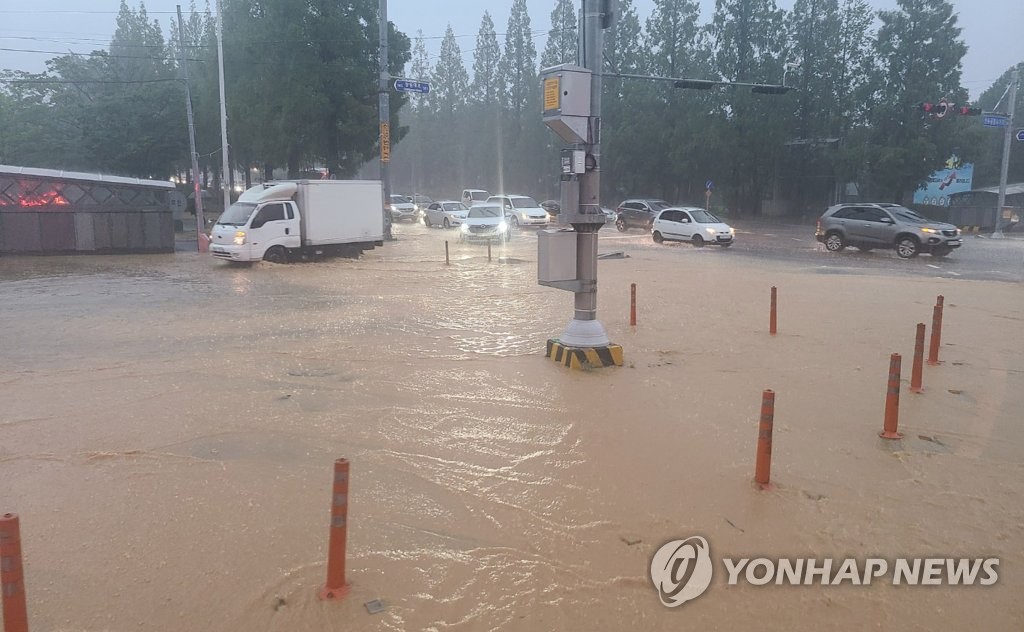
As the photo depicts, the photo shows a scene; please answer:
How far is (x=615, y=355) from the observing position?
31.4 feet

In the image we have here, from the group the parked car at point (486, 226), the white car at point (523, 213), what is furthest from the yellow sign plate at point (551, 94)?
the white car at point (523, 213)

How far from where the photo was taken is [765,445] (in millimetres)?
5637

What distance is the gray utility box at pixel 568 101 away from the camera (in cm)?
848

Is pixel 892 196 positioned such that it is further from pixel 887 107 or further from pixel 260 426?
pixel 260 426

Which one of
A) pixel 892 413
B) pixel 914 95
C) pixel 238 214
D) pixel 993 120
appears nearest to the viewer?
pixel 892 413

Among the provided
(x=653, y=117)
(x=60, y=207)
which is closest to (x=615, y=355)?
(x=60, y=207)

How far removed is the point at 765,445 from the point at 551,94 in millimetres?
4762

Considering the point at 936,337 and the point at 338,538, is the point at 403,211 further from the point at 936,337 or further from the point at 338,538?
the point at 338,538

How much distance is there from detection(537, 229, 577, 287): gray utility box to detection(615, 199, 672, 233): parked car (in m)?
29.9

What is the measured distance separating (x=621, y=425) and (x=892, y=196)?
42.6m

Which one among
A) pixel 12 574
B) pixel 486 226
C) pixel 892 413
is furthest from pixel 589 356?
pixel 486 226

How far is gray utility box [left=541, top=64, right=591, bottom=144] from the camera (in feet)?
27.8

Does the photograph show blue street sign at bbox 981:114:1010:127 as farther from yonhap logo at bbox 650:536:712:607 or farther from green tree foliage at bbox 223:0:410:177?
yonhap logo at bbox 650:536:712:607

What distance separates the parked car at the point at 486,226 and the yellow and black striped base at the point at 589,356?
19.1m
